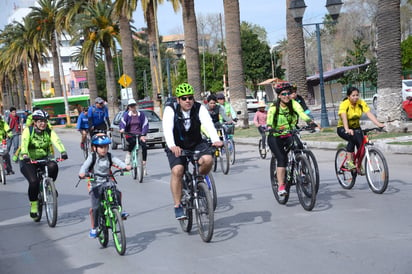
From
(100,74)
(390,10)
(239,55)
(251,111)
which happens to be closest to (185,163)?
(390,10)

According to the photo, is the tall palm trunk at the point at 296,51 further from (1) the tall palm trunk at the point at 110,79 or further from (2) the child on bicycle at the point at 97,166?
(1) the tall palm trunk at the point at 110,79

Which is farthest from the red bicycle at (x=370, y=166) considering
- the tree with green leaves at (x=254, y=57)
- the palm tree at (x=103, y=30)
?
the tree with green leaves at (x=254, y=57)

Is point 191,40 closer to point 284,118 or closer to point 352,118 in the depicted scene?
point 352,118

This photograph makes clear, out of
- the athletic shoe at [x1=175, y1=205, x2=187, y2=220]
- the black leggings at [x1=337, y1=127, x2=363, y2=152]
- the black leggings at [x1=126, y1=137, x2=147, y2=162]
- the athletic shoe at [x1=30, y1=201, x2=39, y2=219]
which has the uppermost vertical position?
the black leggings at [x1=337, y1=127, x2=363, y2=152]

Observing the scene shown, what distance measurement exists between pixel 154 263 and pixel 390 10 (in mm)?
13977

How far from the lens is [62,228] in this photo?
9.41 meters

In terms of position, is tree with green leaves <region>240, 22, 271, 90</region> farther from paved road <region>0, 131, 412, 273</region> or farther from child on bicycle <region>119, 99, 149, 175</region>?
paved road <region>0, 131, 412, 273</region>

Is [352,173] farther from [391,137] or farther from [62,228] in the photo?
[391,137]

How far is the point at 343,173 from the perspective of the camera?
10523mm

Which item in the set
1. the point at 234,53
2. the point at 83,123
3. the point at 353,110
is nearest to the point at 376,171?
the point at 353,110

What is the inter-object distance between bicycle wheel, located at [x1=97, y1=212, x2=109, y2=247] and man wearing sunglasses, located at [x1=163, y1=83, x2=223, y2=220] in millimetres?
894

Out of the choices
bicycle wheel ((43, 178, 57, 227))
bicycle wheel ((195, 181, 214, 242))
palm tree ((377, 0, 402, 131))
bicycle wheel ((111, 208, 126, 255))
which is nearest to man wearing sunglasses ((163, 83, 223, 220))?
bicycle wheel ((195, 181, 214, 242))

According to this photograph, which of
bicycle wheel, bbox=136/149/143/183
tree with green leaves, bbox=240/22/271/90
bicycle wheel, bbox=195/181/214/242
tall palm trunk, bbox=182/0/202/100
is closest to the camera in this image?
bicycle wheel, bbox=195/181/214/242

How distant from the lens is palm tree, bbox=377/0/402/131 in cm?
1836
